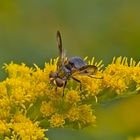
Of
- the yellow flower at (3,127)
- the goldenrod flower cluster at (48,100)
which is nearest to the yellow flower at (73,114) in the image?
the goldenrod flower cluster at (48,100)

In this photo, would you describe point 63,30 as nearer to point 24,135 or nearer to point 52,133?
point 52,133

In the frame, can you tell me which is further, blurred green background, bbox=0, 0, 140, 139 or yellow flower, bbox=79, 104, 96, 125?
blurred green background, bbox=0, 0, 140, 139

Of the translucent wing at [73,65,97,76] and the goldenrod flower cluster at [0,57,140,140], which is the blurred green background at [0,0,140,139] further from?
the translucent wing at [73,65,97,76]

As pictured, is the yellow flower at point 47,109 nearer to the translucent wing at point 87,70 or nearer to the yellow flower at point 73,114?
the yellow flower at point 73,114

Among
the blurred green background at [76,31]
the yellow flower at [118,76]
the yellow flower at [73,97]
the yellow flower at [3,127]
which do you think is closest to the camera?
the yellow flower at [3,127]

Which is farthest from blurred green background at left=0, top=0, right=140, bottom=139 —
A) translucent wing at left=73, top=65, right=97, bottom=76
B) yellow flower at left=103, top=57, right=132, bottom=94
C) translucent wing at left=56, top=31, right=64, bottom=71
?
translucent wing at left=73, top=65, right=97, bottom=76

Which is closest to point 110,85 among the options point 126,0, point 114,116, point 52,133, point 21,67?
point 21,67
